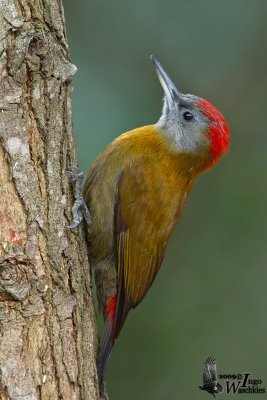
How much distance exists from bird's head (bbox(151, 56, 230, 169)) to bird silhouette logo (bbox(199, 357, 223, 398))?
4.96 ft

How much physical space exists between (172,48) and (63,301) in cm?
305

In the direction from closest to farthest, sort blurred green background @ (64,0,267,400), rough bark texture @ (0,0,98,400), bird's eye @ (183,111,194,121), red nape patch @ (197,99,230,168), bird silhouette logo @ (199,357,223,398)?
rough bark texture @ (0,0,98,400), red nape patch @ (197,99,230,168), bird's eye @ (183,111,194,121), bird silhouette logo @ (199,357,223,398), blurred green background @ (64,0,267,400)

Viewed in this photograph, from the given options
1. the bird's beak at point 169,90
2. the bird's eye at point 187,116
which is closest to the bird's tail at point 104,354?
the bird's eye at point 187,116

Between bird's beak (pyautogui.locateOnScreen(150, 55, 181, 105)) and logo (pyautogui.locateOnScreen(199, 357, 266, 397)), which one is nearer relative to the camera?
bird's beak (pyautogui.locateOnScreen(150, 55, 181, 105))

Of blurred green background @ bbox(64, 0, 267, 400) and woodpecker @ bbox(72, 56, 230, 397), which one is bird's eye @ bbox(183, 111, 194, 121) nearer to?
woodpecker @ bbox(72, 56, 230, 397)

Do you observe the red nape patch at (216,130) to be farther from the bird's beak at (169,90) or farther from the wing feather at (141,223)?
the wing feather at (141,223)

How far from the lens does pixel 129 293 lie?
3830mm

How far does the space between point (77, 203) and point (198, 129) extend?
4.05 ft

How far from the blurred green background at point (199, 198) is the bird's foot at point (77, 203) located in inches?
63.6

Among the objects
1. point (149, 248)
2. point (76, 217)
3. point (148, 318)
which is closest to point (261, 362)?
point (148, 318)

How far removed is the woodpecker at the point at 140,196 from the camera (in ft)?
12.6

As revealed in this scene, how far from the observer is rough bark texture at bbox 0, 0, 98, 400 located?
8.91 feet

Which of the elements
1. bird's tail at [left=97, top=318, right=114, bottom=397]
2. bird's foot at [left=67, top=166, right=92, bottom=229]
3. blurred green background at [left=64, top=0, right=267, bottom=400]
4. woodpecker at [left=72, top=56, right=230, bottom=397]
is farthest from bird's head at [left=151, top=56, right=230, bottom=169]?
bird's tail at [left=97, top=318, right=114, bottom=397]

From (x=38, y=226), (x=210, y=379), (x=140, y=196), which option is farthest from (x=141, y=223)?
(x=210, y=379)
